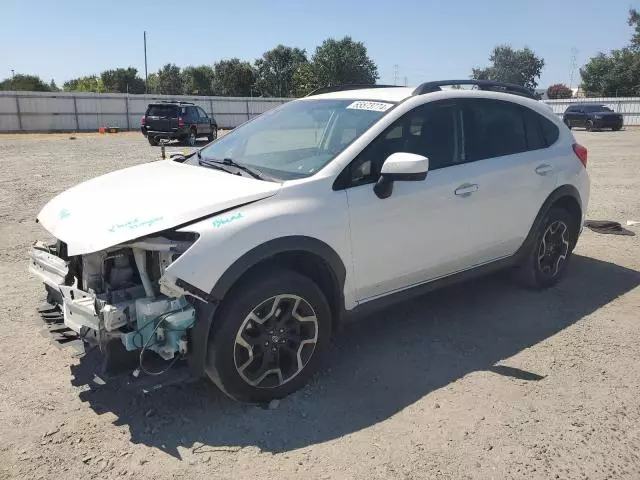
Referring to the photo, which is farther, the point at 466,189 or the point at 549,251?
the point at 549,251

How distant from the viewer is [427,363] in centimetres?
402

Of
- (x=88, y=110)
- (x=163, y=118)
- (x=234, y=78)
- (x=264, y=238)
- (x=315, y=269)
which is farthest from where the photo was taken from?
(x=234, y=78)

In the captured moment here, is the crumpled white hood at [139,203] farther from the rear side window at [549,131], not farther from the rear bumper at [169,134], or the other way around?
the rear bumper at [169,134]

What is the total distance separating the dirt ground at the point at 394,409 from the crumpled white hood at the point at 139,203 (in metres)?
1.05

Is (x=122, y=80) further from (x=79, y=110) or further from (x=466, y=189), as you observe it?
(x=466, y=189)

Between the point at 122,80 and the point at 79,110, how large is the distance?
54517 mm

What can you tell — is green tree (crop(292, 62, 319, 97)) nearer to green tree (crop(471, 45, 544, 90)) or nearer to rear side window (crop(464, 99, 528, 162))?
green tree (crop(471, 45, 544, 90))

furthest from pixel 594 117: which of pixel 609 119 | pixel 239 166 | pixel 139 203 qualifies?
pixel 139 203

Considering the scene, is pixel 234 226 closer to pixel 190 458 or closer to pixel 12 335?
pixel 190 458

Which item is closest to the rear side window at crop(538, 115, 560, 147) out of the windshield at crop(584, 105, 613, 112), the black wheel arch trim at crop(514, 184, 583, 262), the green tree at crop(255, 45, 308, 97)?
the black wheel arch trim at crop(514, 184, 583, 262)

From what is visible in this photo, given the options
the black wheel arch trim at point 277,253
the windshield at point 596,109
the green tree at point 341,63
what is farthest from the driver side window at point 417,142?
the green tree at point 341,63

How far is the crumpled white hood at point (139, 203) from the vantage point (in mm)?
3053

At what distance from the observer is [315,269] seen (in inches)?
143

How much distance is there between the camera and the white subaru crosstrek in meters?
3.06
